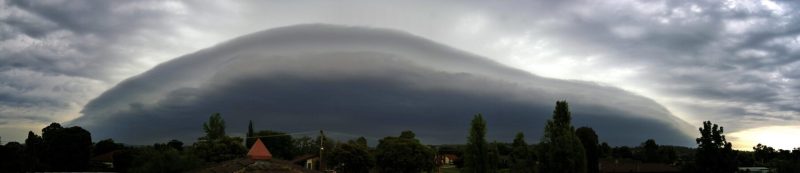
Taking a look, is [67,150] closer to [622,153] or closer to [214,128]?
[214,128]

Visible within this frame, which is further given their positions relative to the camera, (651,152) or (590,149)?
(651,152)

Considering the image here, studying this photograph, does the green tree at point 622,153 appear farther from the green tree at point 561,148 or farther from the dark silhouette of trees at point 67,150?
the dark silhouette of trees at point 67,150

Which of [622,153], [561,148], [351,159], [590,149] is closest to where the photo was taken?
[561,148]

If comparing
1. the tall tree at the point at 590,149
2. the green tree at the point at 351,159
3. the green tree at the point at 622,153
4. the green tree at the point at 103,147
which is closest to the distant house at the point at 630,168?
the tall tree at the point at 590,149

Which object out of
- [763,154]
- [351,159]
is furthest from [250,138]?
[763,154]

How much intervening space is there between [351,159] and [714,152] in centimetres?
5965

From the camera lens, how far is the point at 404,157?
97.9m

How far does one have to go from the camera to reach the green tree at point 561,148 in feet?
164

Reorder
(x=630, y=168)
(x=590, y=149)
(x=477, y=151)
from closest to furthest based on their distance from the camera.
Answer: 1. (x=477, y=151)
2. (x=590, y=149)
3. (x=630, y=168)

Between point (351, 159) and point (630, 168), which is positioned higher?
point (351, 159)

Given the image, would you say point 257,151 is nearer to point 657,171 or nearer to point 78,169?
point 657,171

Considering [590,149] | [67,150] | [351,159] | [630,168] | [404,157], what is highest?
[67,150]

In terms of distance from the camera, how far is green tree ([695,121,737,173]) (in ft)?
189

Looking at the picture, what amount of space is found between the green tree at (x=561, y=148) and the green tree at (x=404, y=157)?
1865 inches
